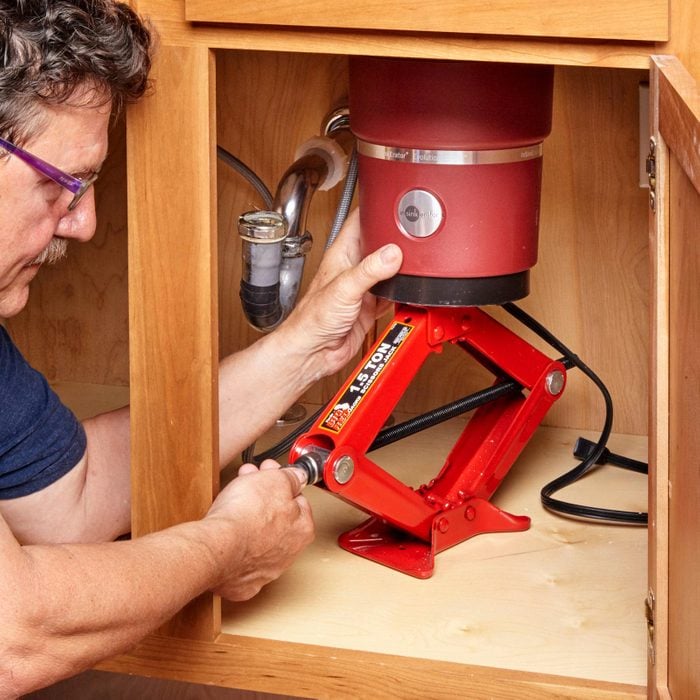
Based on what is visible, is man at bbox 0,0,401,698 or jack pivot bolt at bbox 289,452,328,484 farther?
jack pivot bolt at bbox 289,452,328,484

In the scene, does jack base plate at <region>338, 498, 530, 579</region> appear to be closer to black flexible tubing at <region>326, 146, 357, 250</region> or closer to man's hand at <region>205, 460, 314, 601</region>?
man's hand at <region>205, 460, 314, 601</region>

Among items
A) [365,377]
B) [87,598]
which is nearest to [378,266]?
[365,377]

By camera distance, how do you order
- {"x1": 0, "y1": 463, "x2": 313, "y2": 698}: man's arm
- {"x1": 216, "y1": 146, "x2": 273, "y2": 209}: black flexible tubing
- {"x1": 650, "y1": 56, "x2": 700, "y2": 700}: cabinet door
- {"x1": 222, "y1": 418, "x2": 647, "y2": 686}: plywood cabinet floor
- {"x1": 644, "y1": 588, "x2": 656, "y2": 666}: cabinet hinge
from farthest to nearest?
1. {"x1": 216, "y1": 146, "x2": 273, "y2": 209}: black flexible tubing
2. {"x1": 222, "y1": 418, "x2": 647, "y2": 686}: plywood cabinet floor
3. {"x1": 644, "y1": 588, "x2": 656, "y2": 666}: cabinet hinge
4. {"x1": 0, "y1": 463, "x2": 313, "y2": 698}: man's arm
5. {"x1": 650, "y1": 56, "x2": 700, "y2": 700}: cabinet door

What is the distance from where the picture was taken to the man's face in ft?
3.28

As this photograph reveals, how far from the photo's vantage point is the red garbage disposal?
1.09m

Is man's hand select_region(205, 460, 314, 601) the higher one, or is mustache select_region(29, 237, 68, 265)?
mustache select_region(29, 237, 68, 265)

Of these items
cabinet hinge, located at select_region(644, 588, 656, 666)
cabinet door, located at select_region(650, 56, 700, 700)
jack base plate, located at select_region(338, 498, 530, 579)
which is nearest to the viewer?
cabinet door, located at select_region(650, 56, 700, 700)

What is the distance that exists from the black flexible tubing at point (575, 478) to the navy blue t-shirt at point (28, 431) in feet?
1.62

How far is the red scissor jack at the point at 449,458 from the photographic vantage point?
1193 mm

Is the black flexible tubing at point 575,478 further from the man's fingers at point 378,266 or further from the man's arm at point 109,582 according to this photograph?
the man's arm at point 109,582

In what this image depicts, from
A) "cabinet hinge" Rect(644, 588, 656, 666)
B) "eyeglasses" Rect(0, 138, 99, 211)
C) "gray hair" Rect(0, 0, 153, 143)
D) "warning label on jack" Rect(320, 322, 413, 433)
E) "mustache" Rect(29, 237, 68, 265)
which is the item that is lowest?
"cabinet hinge" Rect(644, 588, 656, 666)

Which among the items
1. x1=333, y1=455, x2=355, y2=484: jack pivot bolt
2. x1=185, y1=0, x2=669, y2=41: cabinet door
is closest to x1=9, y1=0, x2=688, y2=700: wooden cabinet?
x1=185, y1=0, x2=669, y2=41: cabinet door

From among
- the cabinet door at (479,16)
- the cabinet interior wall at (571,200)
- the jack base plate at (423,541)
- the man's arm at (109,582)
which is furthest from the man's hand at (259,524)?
the cabinet interior wall at (571,200)

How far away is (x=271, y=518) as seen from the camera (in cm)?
114
